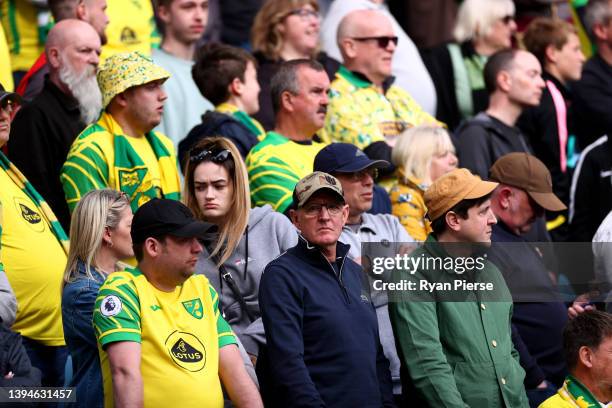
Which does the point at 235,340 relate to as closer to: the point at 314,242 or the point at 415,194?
the point at 314,242

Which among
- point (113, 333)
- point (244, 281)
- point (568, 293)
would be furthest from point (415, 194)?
point (113, 333)

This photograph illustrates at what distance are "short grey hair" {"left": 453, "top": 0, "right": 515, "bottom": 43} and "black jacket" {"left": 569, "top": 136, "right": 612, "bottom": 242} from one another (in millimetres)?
1894

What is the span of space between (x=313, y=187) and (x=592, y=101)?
4646mm

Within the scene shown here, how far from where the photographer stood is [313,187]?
653cm

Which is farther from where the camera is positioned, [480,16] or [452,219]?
[480,16]

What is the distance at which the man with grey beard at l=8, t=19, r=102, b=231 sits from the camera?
8000mm

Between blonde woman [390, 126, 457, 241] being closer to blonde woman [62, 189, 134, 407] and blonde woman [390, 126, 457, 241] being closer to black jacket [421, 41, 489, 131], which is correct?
blonde woman [62, 189, 134, 407]

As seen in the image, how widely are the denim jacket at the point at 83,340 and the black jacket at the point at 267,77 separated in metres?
3.70

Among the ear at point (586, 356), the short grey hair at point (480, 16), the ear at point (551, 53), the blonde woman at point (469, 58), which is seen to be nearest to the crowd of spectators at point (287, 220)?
the ear at point (586, 356)

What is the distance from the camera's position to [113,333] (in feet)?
19.0

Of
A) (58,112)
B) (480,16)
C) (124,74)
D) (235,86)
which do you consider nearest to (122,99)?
(124,74)

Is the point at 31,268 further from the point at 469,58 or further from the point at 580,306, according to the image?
the point at 469,58

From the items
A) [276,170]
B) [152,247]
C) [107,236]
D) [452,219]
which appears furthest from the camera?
[276,170]

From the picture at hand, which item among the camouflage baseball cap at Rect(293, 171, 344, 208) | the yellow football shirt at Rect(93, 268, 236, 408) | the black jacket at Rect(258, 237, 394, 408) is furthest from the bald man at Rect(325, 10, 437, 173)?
the yellow football shirt at Rect(93, 268, 236, 408)
